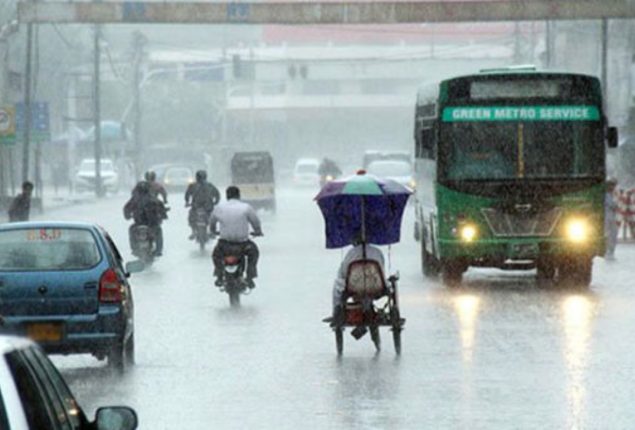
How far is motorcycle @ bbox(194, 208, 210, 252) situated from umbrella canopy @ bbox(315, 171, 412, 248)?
2123cm

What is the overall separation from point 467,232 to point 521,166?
1.16 metres

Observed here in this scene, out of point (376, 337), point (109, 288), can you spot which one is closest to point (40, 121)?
point (376, 337)

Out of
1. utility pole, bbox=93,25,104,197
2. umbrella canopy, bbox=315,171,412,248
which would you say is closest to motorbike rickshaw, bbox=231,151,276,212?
utility pole, bbox=93,25,104,197

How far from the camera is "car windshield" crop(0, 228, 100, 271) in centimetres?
1748

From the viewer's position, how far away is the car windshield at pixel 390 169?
70.9 m

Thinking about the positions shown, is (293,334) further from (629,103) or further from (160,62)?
(160,62)

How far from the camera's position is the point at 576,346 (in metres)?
20.3

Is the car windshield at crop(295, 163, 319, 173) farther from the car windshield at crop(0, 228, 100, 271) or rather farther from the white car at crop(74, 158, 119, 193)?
the car windshield at crop(0, 228, 100, 271)

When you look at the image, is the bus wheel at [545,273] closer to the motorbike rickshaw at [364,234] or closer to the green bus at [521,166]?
the green bus at [521,166]

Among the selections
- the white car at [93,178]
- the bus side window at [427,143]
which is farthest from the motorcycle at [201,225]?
the white car at [93,178]

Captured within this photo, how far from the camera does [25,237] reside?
17.7 metres

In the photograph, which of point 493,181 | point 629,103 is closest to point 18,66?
point 629,103

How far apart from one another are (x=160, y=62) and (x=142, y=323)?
14180cm

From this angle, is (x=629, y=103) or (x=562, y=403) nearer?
(x=562, y=403)
